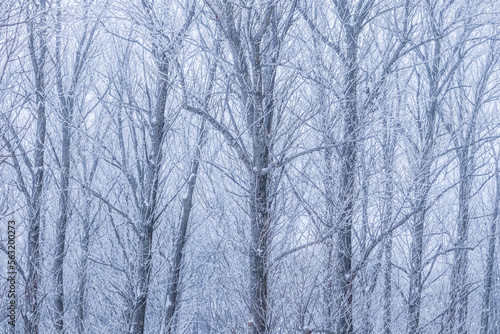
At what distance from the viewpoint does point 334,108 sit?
8.63 meters

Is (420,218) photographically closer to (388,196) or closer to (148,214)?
(388,196)

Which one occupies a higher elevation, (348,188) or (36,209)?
(348,188)

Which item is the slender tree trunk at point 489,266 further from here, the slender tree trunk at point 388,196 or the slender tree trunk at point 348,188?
the slender tree trunk at point 348,188

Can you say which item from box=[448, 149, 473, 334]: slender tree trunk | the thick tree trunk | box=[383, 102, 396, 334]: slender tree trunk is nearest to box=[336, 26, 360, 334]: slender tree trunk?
box=[383, 102, 396, 334]: slender tree trunk

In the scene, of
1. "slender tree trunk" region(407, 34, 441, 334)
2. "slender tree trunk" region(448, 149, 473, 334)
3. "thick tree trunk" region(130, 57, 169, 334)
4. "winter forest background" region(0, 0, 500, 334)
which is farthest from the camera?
"slender tree trunk" region(448, 149, 473, 334)

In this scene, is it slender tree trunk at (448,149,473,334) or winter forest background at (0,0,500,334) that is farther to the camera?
slender tree trunk at (448,149,473,334)

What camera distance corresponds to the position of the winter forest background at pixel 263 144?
6070mm

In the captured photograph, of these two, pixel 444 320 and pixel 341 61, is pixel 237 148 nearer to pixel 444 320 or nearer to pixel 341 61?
pixel 341 61

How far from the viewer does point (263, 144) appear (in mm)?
6059

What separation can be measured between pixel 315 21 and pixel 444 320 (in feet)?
22.1

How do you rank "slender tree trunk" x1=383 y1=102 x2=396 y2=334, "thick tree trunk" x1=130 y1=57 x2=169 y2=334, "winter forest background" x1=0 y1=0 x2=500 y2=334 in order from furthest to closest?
"slender tree trunk" x1=383 y1=102 x2=396 y2=334, "thick tree trunk" x1=130 y1=57 x2=169 y2=334, "winter forest background" x1=0 y1=0 x2=500 y2=334

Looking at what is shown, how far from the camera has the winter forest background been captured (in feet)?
19.9

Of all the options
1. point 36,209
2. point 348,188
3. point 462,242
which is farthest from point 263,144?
point 462,242

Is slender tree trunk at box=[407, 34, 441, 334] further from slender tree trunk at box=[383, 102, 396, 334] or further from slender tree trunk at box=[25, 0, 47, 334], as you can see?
slender tree trunk at box=[25, 0, 47, 334]
